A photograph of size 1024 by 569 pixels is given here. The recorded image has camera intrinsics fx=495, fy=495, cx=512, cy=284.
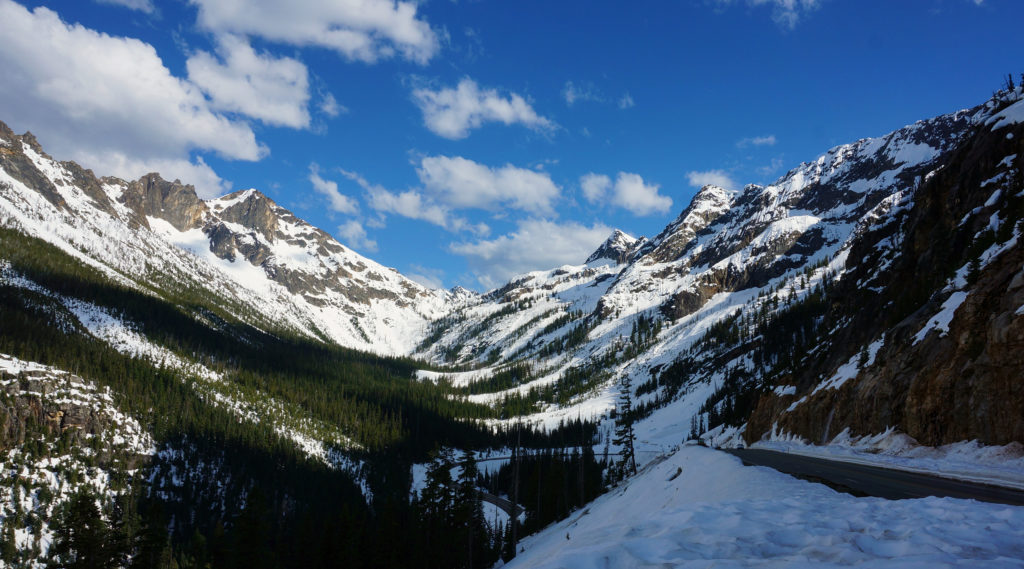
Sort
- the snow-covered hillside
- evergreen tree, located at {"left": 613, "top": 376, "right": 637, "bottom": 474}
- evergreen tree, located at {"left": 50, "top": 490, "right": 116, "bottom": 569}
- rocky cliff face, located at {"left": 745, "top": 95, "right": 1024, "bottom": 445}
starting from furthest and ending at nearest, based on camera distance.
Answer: the snow-covered hillside
evergreen tree, located at {"left": 613, "top": 376, "right": 637, "bottom": 474}
evergreen tree, located at {"left": 50, "top": 490, "right": 116, "bottom": 569}
rocky cliff face, located at {"left": 745, "top": 95, "right": 1024, "bottom": 445}

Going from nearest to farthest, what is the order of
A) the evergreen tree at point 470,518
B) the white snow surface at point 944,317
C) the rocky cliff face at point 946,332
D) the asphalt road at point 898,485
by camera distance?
the asphalt road at point 898,485, the rocky cliff face at point 946,332, the white snow surface at point 944,317, the evergreen tree at point 470,518

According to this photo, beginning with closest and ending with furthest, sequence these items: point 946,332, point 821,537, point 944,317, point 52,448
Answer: point 821,537
point 946,332
point 944,317
point 52,448

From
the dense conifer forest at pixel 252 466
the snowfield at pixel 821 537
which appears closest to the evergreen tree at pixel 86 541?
the dense conifer forest at pixel 252 466

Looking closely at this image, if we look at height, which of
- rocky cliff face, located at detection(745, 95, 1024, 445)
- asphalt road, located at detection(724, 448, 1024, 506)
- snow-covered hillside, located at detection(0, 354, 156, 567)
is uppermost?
rocky cliff face, located at detection(745, 95, 1024, 445)

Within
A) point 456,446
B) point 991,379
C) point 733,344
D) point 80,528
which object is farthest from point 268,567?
point 733,344

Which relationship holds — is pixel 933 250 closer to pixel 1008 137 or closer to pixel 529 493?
pixel 1008 137

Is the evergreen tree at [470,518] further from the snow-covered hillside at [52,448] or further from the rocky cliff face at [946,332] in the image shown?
the snow-covered hillside at [52,448]

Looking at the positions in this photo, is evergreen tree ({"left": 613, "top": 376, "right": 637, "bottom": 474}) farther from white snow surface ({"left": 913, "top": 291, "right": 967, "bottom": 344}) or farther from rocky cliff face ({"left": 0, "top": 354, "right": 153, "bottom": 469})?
rocky cliff face ({"left": 0, "top": 354, "right": 153, "bottom": 469})

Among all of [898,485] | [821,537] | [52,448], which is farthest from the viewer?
[52,448]

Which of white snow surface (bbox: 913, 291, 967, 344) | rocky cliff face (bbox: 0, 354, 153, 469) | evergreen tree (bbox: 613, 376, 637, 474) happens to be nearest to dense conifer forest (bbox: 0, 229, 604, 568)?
rocky cliff face (bbox: 0, 354, 153, 469)

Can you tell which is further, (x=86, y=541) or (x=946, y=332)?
(x=86, y=541)

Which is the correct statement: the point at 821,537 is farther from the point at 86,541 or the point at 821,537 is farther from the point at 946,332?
the point at 86,541

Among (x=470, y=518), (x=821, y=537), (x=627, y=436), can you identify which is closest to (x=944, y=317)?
(x=821, y=537)

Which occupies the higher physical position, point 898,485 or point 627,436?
point 898,485
